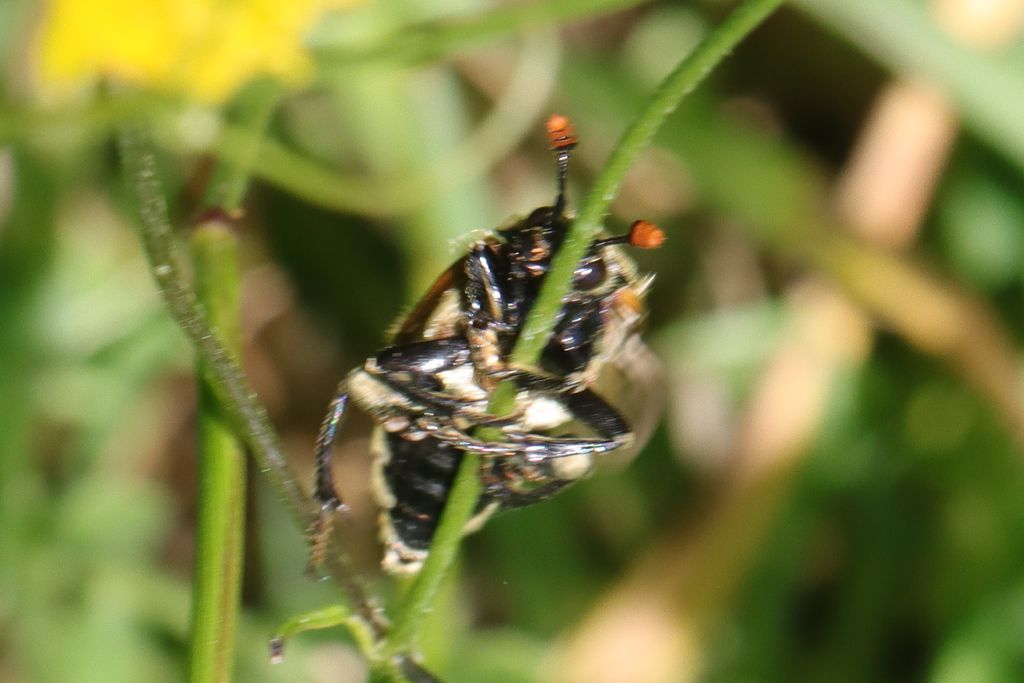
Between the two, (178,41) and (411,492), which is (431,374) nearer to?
(411,492)

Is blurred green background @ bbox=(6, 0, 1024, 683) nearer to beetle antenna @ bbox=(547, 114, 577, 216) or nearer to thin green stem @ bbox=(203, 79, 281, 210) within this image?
thin green stem @ bbox=(203, 79, 281, 210)

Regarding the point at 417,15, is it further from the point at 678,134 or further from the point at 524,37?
the point at 678,134

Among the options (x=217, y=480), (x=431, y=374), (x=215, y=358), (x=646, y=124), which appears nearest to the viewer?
(x=646, y=124)

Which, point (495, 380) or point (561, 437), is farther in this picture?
point (561, 437)

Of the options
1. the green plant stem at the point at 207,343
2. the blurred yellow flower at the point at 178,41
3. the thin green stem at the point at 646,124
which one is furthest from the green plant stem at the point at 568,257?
the blurred yellow flower at the point at 178,41

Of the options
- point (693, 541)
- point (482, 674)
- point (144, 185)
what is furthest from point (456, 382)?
point (693, 541)

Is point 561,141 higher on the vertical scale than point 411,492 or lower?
higher

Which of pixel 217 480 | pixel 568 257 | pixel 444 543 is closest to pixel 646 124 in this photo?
pixel 568 257
